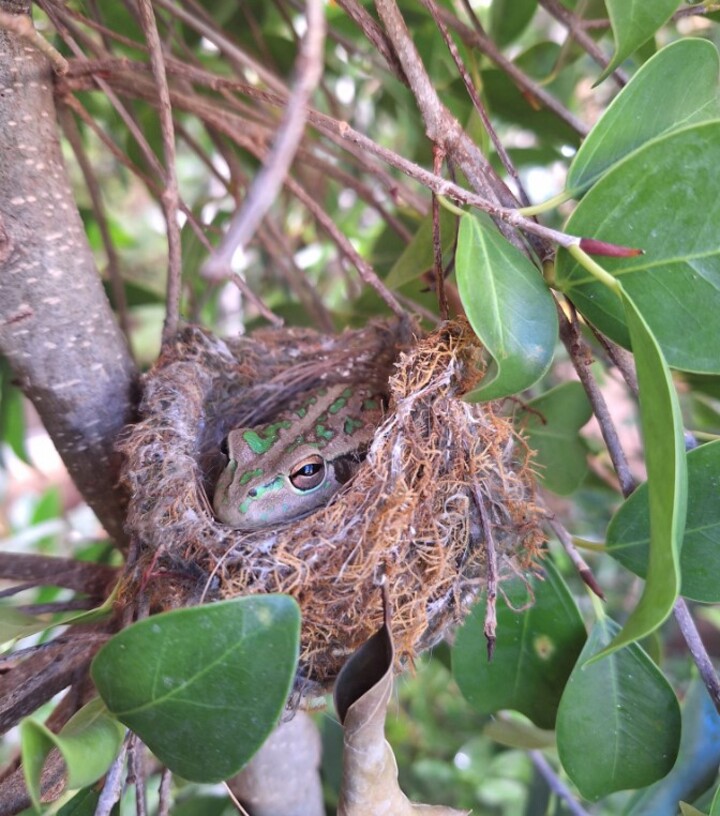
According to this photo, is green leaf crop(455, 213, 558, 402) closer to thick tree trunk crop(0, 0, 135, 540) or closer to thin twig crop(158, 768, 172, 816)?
thick tree trunk crop(0, 0, 135, 540)

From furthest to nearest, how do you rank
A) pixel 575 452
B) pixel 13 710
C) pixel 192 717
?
1. pixel 575 452
2. pixel 13 710
3. pixel 192 717

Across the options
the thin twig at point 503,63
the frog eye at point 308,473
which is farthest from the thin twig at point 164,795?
the thin twig at point 503,63

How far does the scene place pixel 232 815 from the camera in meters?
1.55

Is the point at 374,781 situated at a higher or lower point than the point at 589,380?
lower

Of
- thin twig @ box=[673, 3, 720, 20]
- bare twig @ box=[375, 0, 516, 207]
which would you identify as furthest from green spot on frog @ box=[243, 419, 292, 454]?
thin twig @ box=[673, 3, 720, 20]

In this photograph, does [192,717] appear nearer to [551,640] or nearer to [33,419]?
[551,640]

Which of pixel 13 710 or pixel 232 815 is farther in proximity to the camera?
pixel 232 815

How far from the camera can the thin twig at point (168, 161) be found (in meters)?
0.95

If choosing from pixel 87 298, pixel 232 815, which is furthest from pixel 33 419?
pixel 87 298

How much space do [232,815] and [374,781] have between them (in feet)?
2.99

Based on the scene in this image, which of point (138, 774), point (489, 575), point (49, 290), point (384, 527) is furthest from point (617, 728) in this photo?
point (49, 290)

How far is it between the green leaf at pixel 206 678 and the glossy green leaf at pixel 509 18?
1.35 metres

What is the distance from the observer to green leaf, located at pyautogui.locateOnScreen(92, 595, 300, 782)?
670 mm

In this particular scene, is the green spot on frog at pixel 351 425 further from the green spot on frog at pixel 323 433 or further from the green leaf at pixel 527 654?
the green leaf at pixel 527 654
